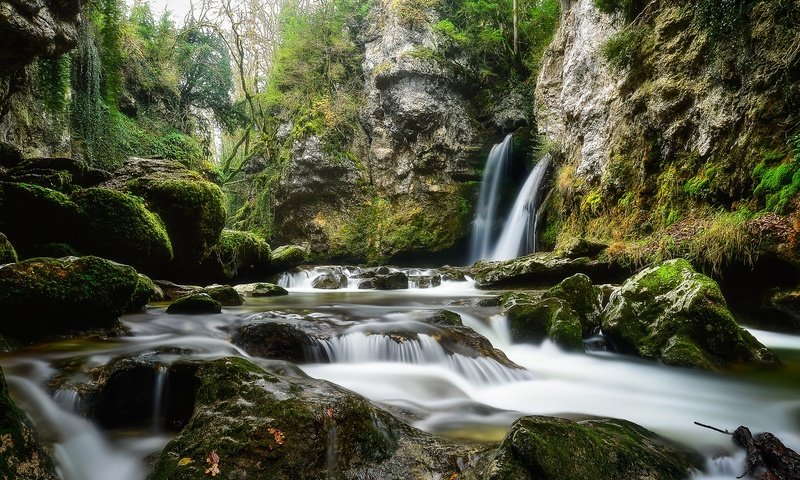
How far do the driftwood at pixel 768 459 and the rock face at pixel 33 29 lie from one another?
29.6 ft

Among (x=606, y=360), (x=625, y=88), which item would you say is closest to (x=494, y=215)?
(x=625, y=88)

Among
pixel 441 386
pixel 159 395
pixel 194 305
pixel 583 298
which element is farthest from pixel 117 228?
pixel 583 298

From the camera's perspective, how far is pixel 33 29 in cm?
601

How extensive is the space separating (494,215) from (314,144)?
310 inches

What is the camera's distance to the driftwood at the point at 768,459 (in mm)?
2084

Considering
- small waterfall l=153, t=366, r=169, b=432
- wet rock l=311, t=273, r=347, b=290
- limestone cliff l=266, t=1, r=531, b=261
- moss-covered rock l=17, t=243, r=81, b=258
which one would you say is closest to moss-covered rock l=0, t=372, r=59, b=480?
small waterfall l=153, t=366, r=169, b=432

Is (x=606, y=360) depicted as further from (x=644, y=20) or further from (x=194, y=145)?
(x=194, y=145)

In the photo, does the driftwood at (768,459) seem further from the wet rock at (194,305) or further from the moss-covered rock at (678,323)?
the wet rock at (194,305)

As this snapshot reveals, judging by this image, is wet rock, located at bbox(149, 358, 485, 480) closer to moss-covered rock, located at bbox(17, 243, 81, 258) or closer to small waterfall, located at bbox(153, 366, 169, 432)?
small waterfall, located at bbox(153, 366, 169, 432)

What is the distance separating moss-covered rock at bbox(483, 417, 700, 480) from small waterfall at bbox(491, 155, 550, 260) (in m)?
10.8

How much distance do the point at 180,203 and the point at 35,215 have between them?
2.16 metres

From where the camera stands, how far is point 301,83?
1886 centimetres

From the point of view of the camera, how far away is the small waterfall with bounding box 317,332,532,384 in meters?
3.97

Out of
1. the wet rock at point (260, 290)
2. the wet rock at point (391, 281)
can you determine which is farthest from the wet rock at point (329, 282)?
the wet rock at point (260, 290)
